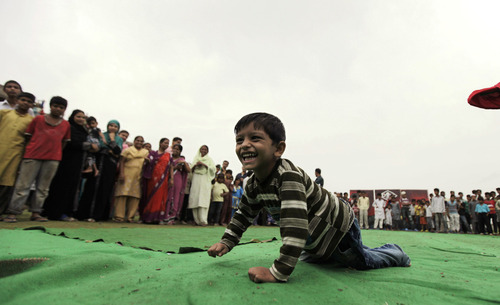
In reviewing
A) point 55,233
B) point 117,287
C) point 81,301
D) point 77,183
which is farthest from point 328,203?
point 77,183

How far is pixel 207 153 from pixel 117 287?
20.9 ft

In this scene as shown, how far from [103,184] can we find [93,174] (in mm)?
305

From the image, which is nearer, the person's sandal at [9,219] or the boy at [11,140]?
the person's sandal at [9,219]

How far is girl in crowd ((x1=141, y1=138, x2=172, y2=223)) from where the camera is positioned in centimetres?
624

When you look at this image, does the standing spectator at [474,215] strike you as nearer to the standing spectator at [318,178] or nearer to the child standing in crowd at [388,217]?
the child standing in crowd at [388,217]

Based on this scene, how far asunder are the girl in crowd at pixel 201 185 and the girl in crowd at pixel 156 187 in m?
0.84

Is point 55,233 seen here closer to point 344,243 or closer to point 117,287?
point 117,287

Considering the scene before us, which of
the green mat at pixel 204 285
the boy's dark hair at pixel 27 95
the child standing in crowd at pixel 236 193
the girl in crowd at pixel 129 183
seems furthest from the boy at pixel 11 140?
the child standing in crowd at pixel 236 193

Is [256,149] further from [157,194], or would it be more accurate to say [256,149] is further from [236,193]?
[236,193]

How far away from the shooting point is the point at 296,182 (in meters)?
1.37

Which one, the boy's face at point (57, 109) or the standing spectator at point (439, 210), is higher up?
the boy's face at point (57, 109)

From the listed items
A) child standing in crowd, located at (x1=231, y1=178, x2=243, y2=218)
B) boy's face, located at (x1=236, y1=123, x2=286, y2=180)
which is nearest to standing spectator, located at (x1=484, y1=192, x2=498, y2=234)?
child standing in crowd, located at (x1=231, y1=178, x2=243, y2=218)

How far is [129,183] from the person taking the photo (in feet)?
19.6

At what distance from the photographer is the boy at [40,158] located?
4.12m
